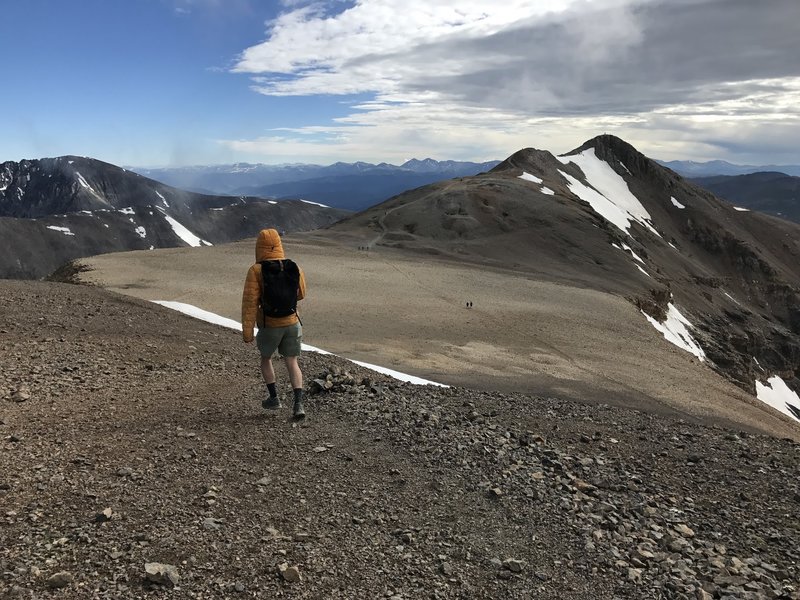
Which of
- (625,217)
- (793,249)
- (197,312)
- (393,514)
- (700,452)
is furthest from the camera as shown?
(793,249)

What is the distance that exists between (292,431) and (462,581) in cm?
344

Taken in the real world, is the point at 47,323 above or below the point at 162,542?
above

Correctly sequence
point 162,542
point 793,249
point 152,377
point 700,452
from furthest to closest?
point 793,249 → point 152,377 → point 700,452 → point 162,542

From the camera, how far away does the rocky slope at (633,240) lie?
4997cm

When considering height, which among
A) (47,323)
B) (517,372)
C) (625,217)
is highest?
(625,217)

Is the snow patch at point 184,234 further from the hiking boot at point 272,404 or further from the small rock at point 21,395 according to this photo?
the hiking boot at point 272,404

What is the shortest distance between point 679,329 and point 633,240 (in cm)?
2533

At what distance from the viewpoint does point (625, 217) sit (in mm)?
77000

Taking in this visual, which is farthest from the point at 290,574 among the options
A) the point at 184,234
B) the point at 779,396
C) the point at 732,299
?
the point at 184,234

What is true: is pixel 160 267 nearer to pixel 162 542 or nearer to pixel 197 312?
pixel 197 312

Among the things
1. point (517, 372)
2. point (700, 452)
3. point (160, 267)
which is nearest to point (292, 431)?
point (700, 452)

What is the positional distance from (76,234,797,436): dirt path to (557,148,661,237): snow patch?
41.6m

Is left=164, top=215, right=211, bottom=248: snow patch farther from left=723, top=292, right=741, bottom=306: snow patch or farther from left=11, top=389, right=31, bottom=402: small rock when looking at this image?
left=11, top=389, right=31, bottom=402: small rock

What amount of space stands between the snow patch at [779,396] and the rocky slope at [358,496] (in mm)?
43855
